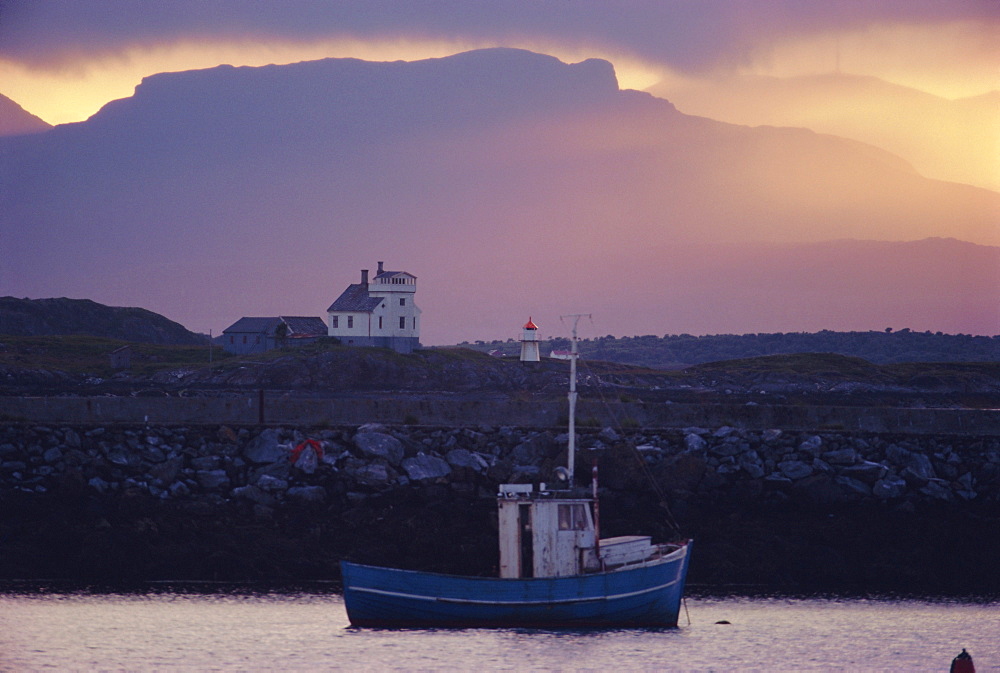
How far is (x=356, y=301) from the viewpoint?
10019cm

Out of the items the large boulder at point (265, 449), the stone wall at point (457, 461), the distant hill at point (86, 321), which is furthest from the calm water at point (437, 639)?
the distant hill at point (86, 321)

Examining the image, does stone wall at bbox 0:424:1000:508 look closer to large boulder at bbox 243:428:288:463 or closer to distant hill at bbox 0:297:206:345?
large boulder at bbox 243:428:288:463

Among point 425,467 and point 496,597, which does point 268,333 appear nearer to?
point 425,467

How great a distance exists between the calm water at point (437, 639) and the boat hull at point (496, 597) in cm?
36

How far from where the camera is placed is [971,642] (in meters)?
27.1

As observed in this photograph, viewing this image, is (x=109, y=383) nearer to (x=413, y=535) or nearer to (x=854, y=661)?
(x=413, y=535)

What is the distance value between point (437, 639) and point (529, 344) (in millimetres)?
6975

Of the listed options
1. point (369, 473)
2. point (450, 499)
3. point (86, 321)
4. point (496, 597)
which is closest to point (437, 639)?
point (496, 597)

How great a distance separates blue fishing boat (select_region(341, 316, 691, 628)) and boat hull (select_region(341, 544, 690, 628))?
0.07ft

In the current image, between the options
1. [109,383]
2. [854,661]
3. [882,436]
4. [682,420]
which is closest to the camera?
[854,661]

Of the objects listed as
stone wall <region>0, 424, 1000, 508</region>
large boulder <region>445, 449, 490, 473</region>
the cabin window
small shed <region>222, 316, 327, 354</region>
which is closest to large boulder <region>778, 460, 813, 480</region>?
stone wall <region>0, 424, 1000, 508</region>

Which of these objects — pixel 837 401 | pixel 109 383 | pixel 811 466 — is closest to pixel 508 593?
pixel 811 466

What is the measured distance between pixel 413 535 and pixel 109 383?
171 ft

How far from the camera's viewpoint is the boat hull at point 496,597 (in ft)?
88.3
